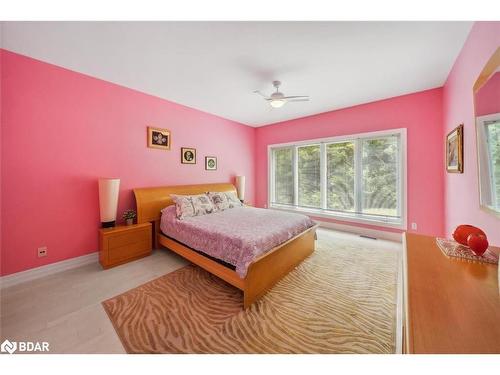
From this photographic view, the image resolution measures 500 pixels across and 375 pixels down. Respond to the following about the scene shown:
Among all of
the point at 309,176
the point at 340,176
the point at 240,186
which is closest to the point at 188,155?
the point at 240,186

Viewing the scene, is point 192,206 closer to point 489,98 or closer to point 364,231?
point 489,98

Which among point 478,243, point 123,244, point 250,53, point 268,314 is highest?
point 250,53

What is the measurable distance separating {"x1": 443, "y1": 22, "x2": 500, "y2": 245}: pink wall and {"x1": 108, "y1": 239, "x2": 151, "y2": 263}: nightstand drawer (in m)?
3.78

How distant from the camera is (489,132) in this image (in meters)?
1.27

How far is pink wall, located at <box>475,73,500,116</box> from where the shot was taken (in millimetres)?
1178

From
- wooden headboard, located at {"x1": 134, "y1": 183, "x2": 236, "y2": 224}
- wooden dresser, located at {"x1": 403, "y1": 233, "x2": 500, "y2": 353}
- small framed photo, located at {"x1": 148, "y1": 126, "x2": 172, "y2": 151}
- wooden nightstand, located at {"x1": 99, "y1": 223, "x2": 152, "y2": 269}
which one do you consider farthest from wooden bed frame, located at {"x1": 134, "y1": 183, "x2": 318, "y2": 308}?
wooden dresser, located at {"x1": 403, "y1": 233, "x2": 500, "y2": 353}

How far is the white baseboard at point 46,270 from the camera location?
2072 millimetres

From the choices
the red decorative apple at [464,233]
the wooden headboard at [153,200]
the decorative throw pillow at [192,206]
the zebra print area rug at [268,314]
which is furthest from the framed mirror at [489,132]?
the wooden headboard at [153,200]

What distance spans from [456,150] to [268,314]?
2.86 meters

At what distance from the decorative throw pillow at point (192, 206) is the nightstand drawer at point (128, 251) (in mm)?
692

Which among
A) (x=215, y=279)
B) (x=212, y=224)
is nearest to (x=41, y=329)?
(x=215, y=279)

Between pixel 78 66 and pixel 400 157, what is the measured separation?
5203 mm

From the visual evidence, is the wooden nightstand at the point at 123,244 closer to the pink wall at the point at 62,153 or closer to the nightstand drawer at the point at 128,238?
the nightstand drawer at the point at 128,238
